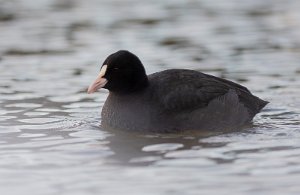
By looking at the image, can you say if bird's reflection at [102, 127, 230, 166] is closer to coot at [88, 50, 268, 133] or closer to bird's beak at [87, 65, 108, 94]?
coot at [88, 50, 268, 133]

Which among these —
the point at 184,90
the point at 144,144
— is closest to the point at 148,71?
the point at 184,90

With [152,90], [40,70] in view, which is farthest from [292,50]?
[152,90]

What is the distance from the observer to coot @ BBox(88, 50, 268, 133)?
32.8ft

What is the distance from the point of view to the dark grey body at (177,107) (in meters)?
9.98

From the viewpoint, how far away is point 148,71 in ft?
44.1

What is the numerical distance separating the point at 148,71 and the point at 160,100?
3.40 m

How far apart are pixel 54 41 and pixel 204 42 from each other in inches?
104

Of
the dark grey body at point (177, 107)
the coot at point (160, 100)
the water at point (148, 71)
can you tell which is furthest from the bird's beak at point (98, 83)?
the water at point (148, 71)

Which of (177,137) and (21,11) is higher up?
(21,11)

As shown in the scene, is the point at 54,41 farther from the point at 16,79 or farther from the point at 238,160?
the point at 238,160

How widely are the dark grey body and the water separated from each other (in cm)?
16

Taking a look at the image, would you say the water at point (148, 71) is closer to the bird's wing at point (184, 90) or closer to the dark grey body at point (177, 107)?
the dark grey body at point (177, 107)

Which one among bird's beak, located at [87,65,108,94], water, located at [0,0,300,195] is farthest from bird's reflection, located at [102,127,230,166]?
bird's beak, located at [87,65,108,94]

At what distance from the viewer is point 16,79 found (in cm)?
1308
